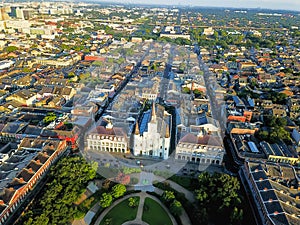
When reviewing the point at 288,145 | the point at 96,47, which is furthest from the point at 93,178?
the point at 96,47

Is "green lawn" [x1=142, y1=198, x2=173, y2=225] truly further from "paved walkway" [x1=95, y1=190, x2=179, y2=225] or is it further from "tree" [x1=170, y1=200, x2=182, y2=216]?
"tree" [x1=170, y1=200, x2=182, y2=216]

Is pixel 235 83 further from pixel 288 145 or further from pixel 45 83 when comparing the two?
pixel 45 83

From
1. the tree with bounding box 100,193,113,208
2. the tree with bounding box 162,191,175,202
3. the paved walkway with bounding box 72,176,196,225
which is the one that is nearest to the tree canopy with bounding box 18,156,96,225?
the paved walkway with bounding box 72,176,196,225

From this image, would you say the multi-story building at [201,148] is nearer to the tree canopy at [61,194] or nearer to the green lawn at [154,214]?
the green lawn at [154,214]

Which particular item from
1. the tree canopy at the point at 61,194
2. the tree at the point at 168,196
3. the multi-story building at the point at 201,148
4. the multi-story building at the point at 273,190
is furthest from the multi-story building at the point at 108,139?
the multi-story building at the point at 273,190

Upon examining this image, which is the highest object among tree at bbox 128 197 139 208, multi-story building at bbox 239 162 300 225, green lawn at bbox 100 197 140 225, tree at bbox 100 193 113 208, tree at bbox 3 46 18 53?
multi-story building at bbox 239 162 300 225

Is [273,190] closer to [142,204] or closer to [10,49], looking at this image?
[142,204]

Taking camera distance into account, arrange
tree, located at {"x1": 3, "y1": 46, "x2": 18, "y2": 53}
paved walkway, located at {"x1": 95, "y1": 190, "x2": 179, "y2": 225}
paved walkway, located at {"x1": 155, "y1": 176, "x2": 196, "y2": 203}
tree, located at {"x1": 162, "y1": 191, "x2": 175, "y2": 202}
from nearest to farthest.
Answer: paved walkway, located at {"x1": 95, "y1": 190, "x2": 179, "y2": 225}
tree, located at {"x1": 162, "y1": 191, "x2": 175, "y2": 202}
paved walkway, located at {"x1": 155, "y1": 176, "x2": 196, "y2": 203}
tree, located at {"x1": 3, "y1": 46, "x2": 18, "y2": 53}

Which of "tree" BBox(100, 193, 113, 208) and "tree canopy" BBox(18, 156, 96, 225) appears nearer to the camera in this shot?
"tree canopy" BBox(18, 156, 96, 225)
